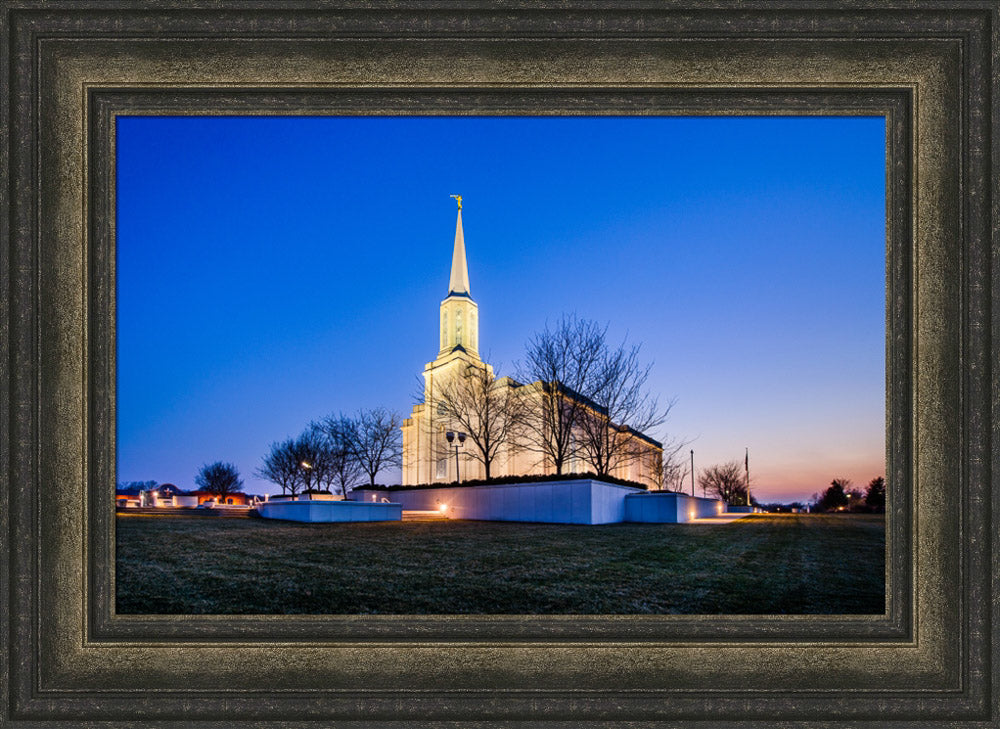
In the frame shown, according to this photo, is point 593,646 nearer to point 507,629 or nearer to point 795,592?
point 507,629

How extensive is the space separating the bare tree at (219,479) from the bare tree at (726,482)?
47257 mm

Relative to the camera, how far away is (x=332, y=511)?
48.6 feet

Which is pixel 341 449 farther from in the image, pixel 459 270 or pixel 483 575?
pixel 483 575

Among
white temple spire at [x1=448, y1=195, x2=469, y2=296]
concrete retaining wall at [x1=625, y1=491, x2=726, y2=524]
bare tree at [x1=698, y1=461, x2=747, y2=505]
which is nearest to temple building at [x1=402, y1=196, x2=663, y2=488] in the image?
white temple spire at [x1=448, y1=195, x2=469, y2=296]

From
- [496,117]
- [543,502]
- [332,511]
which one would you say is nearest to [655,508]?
[543,502]

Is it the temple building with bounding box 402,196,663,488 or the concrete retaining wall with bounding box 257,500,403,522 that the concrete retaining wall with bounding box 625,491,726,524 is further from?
the concrete retaining wall with bounding box 257,500,403,522

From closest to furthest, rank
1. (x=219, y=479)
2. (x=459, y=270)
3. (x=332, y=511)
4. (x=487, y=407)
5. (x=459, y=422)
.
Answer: (x=332, y=511) → (x=487, y=407) → (x=459, y=422) → (x=459, y=270) → (x=219, y=479)

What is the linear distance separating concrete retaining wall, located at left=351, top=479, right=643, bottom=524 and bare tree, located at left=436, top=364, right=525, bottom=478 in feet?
17.5

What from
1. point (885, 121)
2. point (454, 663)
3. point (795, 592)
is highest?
point (885, 121)

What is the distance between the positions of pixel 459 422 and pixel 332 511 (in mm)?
14164

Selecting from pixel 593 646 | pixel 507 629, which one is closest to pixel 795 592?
pixel 593 646

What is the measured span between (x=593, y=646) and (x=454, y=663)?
792 mm

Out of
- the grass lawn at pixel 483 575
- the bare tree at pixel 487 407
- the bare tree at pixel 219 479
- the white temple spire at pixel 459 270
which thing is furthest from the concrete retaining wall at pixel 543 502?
the bare tree at pixel 219 479

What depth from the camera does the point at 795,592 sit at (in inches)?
214
